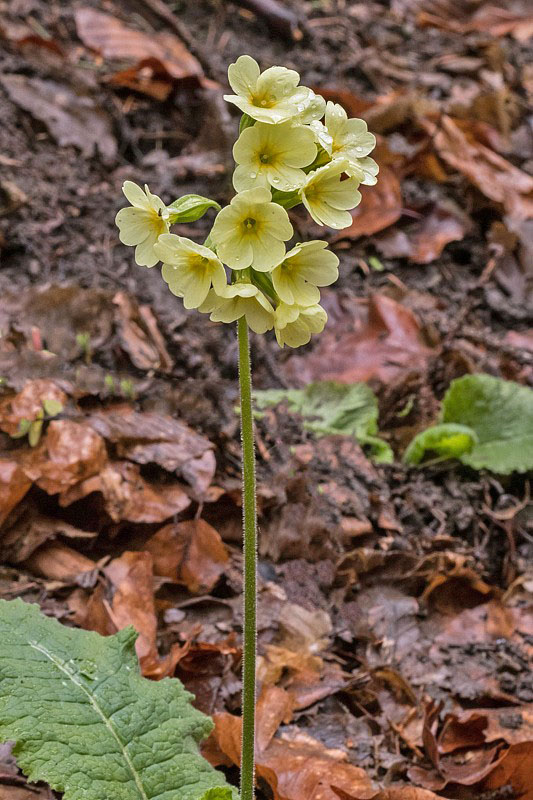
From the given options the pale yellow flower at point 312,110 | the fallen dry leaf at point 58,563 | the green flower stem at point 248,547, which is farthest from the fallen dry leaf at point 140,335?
the pale yellow flower at point 312,110

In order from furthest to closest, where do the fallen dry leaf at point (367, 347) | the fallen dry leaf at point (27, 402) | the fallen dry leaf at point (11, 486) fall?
the fallen dry leaf at point (367, 347), the fallen dry leaf at point (27, 402), the fallen dry leaf at point (11, 486)

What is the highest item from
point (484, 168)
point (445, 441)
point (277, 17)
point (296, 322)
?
point (296, 322)

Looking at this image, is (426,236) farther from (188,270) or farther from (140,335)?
(188,270)

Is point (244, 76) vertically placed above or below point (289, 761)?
above

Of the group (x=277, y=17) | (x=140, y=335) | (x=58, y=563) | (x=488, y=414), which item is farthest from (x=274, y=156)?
(x=277, y=17)

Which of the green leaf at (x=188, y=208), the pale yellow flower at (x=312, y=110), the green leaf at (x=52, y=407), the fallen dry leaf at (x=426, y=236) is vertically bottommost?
the green leaf at (x=52, y=407)

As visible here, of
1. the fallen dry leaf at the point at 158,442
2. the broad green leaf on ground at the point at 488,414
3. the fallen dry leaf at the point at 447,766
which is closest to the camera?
the fallen dry leaf at the point at 447,766

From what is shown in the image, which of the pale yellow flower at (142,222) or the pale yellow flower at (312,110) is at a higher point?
the pale yellow flower at (312,110)

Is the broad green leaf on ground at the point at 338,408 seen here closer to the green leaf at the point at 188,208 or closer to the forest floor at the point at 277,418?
the forest floor at the point at 277,418
